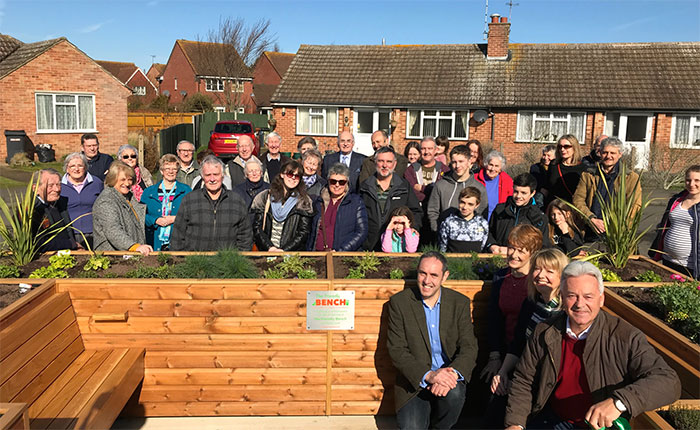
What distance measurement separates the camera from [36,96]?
22.0 meters

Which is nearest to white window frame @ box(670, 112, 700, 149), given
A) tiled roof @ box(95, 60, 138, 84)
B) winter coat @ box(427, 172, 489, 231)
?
winter coat @ box(427, 172, 489, 231)

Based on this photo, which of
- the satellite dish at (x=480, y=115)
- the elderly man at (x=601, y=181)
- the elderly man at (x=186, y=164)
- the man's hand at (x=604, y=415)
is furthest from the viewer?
the satellite dish at (x=480, y=115)

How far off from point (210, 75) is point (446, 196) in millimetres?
42269

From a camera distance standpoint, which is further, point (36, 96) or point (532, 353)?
point (36, 96)

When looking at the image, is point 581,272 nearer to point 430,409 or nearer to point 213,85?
point 430,409

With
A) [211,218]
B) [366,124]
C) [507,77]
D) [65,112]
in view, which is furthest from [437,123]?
[211,218]

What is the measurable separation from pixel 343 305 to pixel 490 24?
2241 cm

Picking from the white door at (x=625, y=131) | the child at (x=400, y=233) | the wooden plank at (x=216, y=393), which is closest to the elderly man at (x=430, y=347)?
the wooden plank at (x=216, y=393)

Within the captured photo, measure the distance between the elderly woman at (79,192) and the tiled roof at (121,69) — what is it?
55.8m

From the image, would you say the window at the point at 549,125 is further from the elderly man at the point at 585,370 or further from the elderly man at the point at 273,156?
the elderly man at the point at 585,370

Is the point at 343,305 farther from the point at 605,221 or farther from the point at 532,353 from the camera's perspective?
the point at 605,221

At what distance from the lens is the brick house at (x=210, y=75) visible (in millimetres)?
40438

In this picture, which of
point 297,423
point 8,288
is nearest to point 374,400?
point 297,423

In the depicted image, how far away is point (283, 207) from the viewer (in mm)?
5469
